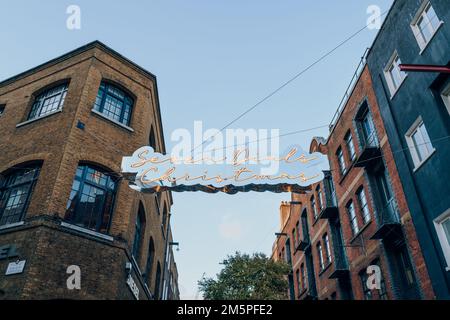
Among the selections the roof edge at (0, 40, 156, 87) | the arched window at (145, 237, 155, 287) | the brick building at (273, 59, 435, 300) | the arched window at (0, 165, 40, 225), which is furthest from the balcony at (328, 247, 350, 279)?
the arched window at (0, 165, 40, 225)

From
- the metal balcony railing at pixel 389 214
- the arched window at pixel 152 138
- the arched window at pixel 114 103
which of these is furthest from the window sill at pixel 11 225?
the metal balcony railing at pixel 389 214

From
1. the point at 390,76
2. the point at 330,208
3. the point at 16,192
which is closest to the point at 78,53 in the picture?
the point at 16,192

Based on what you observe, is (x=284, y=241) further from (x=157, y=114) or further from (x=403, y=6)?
(x=403, y=6)

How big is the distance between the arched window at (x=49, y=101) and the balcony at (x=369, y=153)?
41.3 ft

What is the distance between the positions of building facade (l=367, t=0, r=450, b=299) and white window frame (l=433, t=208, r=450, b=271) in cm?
3

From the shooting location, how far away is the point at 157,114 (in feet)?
63.6

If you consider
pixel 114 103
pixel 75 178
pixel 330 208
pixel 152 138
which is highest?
pixel 152 138

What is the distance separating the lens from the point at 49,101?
631 inches

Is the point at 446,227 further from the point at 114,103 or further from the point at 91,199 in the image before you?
the point at 114,103

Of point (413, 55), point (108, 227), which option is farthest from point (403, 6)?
point (108, 227)

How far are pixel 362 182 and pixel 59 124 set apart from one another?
1345 cm

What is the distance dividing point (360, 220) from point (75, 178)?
42.4ft

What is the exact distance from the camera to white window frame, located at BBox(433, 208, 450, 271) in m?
11.4

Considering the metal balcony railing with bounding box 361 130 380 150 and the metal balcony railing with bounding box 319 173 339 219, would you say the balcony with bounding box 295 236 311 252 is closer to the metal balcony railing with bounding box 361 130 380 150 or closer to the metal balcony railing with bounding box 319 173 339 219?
the metal balcony railing with bounding box 319 173 339 219
